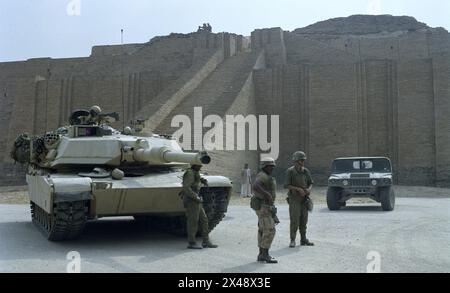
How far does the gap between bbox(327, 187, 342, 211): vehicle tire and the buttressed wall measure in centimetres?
690

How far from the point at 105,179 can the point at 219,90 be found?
16763 millimetres

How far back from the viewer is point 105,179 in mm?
8461

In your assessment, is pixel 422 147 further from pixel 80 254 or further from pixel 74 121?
pixel 80 254

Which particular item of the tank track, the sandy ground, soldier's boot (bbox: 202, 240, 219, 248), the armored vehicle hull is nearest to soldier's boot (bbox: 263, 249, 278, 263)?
the sandy ground

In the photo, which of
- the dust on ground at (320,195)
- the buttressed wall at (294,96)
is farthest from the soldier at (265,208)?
the buttressed wall at (294,96)

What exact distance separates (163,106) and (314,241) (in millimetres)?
14863

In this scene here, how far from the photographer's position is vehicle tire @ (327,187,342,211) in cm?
1448

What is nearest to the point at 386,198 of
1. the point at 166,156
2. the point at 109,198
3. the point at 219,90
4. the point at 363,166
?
the point at 363,166

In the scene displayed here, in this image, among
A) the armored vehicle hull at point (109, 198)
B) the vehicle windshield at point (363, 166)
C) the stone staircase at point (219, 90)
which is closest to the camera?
the armored vehicle hull at point (109, 198)

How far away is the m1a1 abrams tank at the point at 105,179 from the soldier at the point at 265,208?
30.7 inches

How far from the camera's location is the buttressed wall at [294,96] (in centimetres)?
2420

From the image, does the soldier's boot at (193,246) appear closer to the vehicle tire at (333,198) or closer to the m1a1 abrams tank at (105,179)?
the m1a1 abrams tank at (105,179)

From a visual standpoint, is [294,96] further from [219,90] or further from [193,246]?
[193,246]
